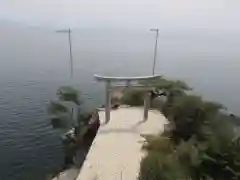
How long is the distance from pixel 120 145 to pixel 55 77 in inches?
1047

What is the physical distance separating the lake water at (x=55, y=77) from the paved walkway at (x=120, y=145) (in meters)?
2.14

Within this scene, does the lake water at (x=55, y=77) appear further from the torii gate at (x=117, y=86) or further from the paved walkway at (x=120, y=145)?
the paved walkway at (x=120, y=145)

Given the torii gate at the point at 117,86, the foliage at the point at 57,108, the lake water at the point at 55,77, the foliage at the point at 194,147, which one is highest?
the torii gate at the point at 117,86

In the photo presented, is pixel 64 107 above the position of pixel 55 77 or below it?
Answer: above

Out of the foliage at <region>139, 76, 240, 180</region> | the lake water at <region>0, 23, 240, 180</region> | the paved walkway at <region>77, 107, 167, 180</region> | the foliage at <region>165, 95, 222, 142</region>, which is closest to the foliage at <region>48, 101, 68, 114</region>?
the paved walkway at <region>77, 107, 167, 180</region>

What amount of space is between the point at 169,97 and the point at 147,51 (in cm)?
4132

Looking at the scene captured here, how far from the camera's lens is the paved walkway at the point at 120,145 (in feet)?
29.3

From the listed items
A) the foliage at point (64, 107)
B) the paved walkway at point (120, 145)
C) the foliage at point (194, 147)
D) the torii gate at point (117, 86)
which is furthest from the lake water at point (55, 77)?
the foliage at point (194, 147)

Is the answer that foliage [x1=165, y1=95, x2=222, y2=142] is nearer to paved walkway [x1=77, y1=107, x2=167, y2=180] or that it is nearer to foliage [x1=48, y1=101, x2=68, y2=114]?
paved walkway [x1=77, y1=107, x2=167, y2=180]

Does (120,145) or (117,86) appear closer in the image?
(120,145)

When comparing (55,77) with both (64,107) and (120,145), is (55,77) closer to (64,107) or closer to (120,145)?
(64,107)

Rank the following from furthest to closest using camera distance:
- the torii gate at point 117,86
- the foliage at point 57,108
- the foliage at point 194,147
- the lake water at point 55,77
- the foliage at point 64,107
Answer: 1. the lake water at point 55,77
2. the foliage at point 57,108
3. the foliage at point 64,107
4. the torii gate at point 117,86
5. the foliage at point 194,147

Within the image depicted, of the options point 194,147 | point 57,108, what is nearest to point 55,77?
point 57,108

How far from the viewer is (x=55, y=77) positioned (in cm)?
3641
